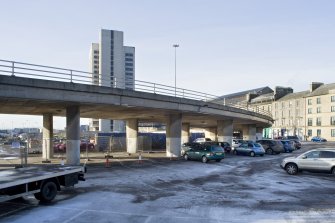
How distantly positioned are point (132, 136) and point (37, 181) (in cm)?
3519

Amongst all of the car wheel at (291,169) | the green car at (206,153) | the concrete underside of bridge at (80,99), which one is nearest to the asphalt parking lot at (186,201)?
the car wheel at (291,169)

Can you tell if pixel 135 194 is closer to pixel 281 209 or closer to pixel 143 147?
pixel 281 209

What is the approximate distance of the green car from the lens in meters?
33.4

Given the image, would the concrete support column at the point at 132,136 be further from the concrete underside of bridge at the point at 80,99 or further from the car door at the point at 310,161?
the car door at the point at 310,161

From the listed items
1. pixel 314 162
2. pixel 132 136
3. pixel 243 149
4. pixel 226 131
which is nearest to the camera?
pixel 314 162

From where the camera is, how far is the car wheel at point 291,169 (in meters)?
24.4

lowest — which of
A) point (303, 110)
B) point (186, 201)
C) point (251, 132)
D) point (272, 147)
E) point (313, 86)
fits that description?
point (186, 201)

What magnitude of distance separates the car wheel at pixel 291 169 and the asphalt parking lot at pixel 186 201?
1.19 metres

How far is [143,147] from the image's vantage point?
53.7 meters

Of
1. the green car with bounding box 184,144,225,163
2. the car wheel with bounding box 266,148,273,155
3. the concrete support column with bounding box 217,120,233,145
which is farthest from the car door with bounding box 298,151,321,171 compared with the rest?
the concrete support column with bounding box 217,120,233,145

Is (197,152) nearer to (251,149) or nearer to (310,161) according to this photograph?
(251,149)

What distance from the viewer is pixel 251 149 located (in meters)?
42.1

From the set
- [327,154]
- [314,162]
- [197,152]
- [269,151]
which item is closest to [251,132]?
[269,151]

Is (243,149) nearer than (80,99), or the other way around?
(80,99)
